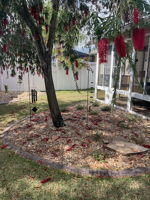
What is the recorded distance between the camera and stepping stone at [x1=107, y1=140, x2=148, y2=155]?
3.22 meters

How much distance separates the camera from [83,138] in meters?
3.79

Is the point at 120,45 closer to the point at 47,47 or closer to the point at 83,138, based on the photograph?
the point at 83,138

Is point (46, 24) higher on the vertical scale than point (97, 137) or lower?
higher

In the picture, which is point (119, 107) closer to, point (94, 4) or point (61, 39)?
point (61, 39)

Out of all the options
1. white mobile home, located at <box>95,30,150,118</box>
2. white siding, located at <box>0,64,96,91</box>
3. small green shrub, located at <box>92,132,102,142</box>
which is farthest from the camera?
white siding, located at <box>0,64,96,91</box>

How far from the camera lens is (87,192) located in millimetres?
2285

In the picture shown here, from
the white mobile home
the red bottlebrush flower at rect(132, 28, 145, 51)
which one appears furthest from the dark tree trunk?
the red bottlebrush flower at rect(132, 28, 145, 51)

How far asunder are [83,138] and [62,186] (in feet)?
4.82

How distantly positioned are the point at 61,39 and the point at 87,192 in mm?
4054

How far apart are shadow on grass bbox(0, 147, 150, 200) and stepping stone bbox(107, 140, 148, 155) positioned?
0.66m

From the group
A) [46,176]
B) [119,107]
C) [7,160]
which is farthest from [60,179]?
[119,107]

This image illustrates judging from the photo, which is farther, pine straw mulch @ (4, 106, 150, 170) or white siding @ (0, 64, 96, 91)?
white siding @ (0, 64, 96, 91)

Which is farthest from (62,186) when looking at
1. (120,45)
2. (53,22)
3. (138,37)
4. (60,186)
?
(53,22)

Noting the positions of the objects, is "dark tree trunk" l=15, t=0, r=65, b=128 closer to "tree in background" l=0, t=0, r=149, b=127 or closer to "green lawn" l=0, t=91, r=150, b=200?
"tree in background" l=0, t=0, r=149, b=127
